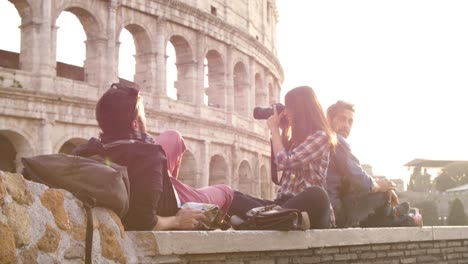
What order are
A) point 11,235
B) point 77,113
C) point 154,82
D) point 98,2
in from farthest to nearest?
1. point 154,82
2. point 98,2
3. point 77,113
4. point 11,235

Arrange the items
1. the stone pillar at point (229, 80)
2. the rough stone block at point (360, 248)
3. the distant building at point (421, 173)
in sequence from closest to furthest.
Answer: the rough stone block at point (360, 248)
the stone pillar at point (229, 80)
the distant building at point (421, 173)

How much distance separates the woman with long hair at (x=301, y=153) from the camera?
5031mm

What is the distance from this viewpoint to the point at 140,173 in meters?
3.91

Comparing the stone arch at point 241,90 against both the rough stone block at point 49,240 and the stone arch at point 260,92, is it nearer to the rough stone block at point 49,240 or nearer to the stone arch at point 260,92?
the stone arch at point 260,92

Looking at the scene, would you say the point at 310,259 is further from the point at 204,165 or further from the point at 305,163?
the point at 204,165

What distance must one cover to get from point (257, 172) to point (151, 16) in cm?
868

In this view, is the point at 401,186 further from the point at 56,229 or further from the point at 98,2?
the point at 56,229

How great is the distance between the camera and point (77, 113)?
1728 cm

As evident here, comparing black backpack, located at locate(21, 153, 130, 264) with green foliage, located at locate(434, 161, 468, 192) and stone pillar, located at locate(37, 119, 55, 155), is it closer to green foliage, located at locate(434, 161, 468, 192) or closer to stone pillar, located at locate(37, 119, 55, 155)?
stone pillar, located at locate(37, 119, 55, 155)

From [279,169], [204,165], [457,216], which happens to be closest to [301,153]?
[279,169]

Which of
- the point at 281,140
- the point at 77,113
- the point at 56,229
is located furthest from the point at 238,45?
the point at 56,229

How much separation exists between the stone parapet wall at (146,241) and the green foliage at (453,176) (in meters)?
69.8

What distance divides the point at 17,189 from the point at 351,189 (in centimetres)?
385

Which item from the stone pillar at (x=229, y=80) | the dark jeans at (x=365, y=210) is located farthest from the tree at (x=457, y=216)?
the dark jeans at (x=365, y=210)
